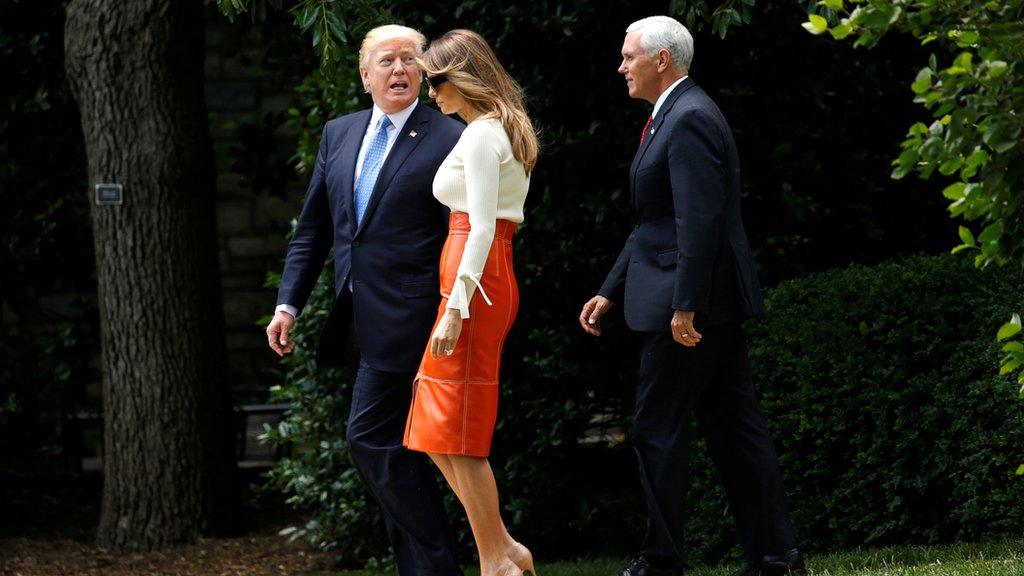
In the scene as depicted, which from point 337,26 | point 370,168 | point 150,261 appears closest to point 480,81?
point 370,168

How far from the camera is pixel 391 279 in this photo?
14.9 ft

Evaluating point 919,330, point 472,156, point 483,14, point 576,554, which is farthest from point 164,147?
point 919,330

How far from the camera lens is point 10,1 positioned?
802cm

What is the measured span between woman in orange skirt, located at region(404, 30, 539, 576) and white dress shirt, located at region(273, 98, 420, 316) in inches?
13.9

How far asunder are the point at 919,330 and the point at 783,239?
160 centimetres

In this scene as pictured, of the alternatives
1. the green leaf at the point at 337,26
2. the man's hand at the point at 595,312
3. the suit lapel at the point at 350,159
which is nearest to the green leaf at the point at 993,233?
the man's hand at the point at 595,312

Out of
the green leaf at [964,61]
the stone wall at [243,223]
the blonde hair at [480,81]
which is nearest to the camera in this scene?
the green leaf at [964,61]

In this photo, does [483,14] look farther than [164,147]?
No

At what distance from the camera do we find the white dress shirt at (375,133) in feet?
15.3

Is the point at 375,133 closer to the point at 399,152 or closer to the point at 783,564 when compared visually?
the point at 399,152

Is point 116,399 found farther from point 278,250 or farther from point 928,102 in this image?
point 928,102

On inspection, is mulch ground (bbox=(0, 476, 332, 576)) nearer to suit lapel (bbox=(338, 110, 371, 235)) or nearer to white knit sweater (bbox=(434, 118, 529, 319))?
suit lapel (bbox=(338, 110, 371, 235))

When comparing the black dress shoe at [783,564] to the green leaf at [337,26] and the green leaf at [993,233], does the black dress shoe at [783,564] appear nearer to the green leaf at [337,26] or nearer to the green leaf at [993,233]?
the green leaf at [993,233]

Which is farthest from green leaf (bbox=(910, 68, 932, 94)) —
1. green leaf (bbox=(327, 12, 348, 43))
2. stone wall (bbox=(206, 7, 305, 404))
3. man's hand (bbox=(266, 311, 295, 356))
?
stone wall (bbox=(206, 7, 305, 404))
